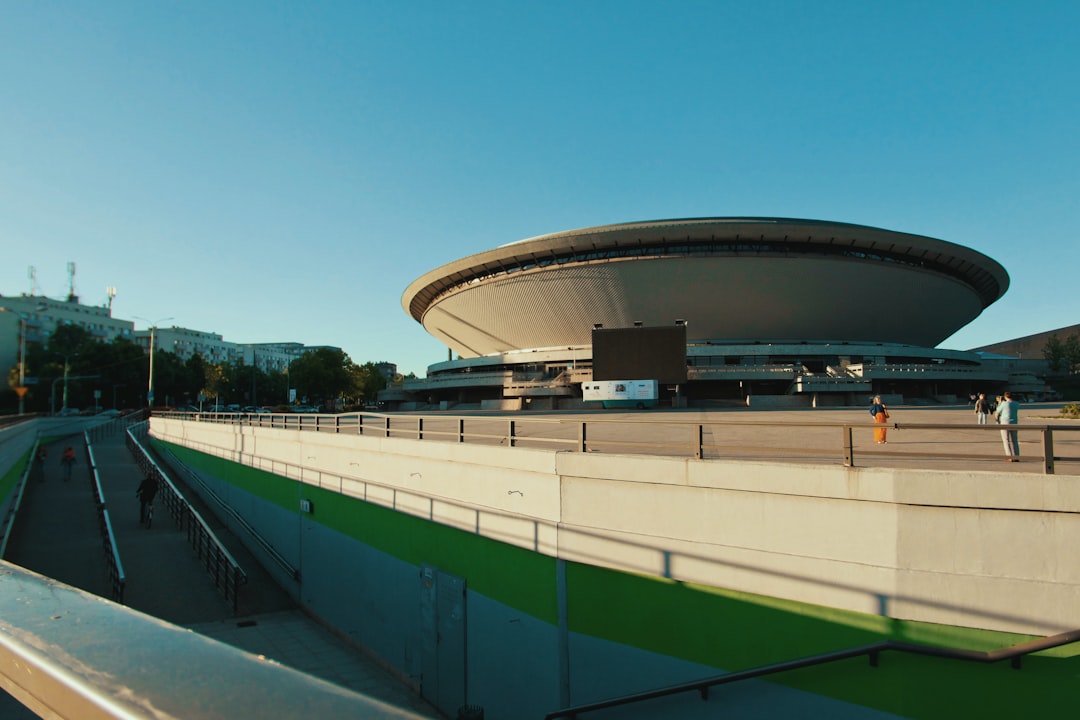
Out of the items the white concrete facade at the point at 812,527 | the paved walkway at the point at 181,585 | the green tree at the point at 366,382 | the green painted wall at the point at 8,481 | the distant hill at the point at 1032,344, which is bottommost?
the paved walkway at the point at 181,585

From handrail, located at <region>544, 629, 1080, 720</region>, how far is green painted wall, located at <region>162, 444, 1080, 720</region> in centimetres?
13

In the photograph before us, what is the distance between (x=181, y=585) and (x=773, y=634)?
13.7 meters

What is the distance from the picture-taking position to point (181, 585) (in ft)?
48.5

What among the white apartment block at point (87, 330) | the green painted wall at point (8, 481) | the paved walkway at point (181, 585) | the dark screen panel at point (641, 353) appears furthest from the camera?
the white apartment block at point (87, 330)

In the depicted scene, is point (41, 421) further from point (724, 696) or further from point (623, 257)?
point (724, 696)

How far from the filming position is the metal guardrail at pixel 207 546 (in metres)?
14.0

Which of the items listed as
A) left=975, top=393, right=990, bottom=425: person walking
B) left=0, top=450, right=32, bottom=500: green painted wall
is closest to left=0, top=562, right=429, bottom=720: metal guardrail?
left=975, top=393, right=990, bottom=425: person walking

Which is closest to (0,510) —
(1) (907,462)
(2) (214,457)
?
(2) (214,457)

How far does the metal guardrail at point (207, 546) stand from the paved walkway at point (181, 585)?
221 millimetres

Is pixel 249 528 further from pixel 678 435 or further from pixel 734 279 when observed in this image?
pixel 734 279

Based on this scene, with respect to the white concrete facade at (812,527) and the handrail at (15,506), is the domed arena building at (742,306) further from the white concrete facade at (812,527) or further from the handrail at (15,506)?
the white concrete facade at (812,527)

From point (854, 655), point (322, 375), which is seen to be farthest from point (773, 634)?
point (322, 375)

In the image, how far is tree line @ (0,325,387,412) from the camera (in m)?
75.9

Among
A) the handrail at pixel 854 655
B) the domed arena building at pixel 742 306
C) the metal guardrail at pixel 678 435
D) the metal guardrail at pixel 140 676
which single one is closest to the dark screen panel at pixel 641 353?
the metal guardrail at pixel 678 435
